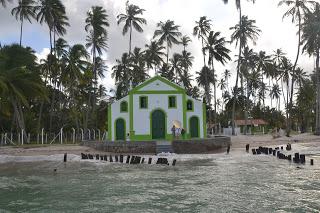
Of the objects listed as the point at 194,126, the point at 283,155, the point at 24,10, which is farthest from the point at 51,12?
the point at 283,155

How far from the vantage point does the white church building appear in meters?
39.5

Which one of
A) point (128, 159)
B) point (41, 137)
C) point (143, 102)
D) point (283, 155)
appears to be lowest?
point (128, 159)

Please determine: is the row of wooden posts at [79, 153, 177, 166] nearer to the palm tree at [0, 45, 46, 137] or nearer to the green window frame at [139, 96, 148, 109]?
the green window frame at [139, 96, 148, 109]

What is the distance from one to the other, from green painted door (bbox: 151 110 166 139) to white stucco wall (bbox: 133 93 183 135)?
1.56ft

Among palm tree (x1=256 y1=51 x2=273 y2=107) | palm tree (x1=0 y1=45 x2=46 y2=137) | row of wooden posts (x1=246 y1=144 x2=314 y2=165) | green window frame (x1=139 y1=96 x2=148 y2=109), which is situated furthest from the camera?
palm tree (x1=256 y1=51 x2=273 y2=107)

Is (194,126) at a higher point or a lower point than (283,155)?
higher

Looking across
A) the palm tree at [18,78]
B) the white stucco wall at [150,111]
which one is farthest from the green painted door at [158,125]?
the palm tree at [18,78]

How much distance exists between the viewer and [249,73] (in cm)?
7100

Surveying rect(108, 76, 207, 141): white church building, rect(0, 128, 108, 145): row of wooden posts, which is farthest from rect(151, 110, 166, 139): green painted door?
rect(0, 128, 108, 145): row of wooden posts

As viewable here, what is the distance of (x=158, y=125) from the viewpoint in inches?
1559

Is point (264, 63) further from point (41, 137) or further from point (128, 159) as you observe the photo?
point (128, 159)

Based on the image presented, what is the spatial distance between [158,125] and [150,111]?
5.02ft

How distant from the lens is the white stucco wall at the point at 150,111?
39.5 meters

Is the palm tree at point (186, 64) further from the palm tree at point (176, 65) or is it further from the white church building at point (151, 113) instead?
the white church building at point (151, 113)
